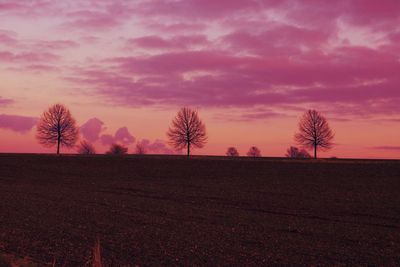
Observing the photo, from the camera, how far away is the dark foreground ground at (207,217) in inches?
626

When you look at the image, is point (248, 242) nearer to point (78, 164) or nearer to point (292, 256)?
point (292, 256)

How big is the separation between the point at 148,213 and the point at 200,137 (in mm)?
65238

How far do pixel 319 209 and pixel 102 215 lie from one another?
44.2 ft

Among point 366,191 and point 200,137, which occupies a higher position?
point 200,137

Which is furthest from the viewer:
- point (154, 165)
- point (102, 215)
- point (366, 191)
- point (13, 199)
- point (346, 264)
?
point (154, 165)

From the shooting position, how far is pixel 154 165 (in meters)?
61.4

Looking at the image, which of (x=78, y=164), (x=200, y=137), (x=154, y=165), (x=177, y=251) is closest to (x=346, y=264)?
(x=177, y=251)

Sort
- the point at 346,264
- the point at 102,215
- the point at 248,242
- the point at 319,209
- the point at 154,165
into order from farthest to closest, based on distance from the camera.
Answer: the point at 154,165 → the point at 319,209 → the point at 102,215 → the point at 248,242 → the point at 346,264

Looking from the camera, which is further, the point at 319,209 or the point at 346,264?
the point at 319,209

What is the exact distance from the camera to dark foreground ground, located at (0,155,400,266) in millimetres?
15906

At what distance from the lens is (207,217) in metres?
24.6

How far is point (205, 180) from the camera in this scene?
155ft

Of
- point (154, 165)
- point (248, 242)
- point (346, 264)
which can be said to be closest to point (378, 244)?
point (346, 264)

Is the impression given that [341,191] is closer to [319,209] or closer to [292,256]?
[319,209]
